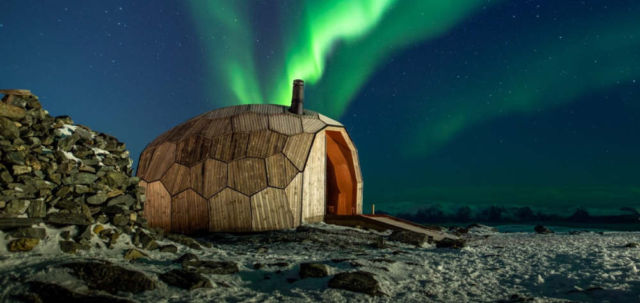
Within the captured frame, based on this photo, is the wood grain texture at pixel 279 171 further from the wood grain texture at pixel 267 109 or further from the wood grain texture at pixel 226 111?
the wood grain texture at pixel 226 111

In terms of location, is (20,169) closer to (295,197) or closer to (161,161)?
(295,197)

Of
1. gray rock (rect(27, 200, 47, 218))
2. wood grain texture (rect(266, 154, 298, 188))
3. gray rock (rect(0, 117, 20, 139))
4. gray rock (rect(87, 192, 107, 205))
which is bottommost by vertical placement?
gray rock (rect(27, 200, 47, 218))

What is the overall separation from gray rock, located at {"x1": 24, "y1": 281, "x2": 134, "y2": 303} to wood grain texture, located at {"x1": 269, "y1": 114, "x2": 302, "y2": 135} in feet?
29.0

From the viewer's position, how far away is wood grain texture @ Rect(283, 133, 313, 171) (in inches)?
493

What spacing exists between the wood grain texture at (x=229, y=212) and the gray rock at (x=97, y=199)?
4848 millimetres

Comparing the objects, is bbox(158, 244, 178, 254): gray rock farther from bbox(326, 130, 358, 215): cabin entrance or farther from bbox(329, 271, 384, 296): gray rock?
bbox(326, 130, 358, 215): cabin entrance

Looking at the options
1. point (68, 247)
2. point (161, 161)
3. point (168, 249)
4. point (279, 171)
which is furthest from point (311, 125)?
point (68, 247)

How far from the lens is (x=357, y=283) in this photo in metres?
5.39

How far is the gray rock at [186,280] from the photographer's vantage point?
5121 millimetres

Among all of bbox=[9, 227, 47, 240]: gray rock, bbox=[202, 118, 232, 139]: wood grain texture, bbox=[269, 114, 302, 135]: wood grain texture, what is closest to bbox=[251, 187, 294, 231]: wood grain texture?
bbox=[269, 114, 302, 135]: wood grain texture

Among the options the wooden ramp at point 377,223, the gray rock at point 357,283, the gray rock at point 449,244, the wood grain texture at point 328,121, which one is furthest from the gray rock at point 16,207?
the wood grain texture at point 328,121

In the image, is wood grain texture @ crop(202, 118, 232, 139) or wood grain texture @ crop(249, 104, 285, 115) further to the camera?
wood grain texture @ crop(249, 104, 285, 115)

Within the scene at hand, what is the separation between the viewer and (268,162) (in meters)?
12.3

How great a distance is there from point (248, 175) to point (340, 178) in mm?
5111
